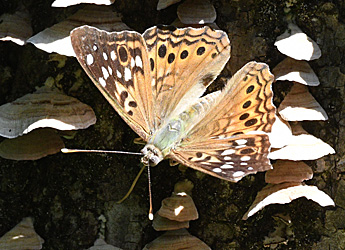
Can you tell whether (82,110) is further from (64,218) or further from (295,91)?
(295,91)

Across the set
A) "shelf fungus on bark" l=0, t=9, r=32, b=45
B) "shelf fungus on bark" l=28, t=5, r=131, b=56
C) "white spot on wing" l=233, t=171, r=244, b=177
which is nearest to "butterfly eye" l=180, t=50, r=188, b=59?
"shelf fungus on bark" l=28, t=5, r=131, b=56

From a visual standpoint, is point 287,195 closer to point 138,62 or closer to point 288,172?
point 288,172

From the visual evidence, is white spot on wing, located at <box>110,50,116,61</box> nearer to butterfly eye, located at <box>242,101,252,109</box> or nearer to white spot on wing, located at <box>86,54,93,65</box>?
white spot on wing, located at <box>86,54,93,65</box>

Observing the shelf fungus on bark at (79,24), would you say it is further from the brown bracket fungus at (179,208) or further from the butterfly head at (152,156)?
the brown bracket fungus at (179,208)

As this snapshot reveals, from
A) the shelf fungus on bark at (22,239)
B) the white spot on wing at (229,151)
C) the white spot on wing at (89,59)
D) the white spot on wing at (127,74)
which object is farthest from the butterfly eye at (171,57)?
the shelf fungus on bark at (22,239)

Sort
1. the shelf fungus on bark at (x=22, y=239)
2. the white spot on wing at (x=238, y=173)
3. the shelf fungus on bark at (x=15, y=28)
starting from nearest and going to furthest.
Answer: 1. the white spot on wing at (x=238, y=173)
2. the shelf fungus on bark at (x=22, y=239)
3. the shelf fungus on bark at (x=15, y=28)

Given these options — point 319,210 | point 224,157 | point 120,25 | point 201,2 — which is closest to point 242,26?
point 201,2

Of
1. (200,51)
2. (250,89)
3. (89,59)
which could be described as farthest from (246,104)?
(89,59)
